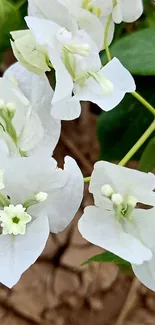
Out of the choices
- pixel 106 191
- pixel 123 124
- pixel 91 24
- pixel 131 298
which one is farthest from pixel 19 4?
pixel 131 298

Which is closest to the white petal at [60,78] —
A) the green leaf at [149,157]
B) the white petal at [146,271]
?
the white petal at [146,271]

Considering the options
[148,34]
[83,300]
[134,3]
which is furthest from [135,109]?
[83,300]

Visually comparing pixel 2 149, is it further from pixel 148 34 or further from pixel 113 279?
pixel 113 279

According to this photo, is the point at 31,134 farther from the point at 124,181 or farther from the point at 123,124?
the point at 123,124

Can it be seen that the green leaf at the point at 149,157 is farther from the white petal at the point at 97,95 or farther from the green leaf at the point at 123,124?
the white petal at the point at 97,95

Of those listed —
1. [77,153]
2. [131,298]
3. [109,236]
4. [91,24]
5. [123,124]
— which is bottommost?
[131,298]
